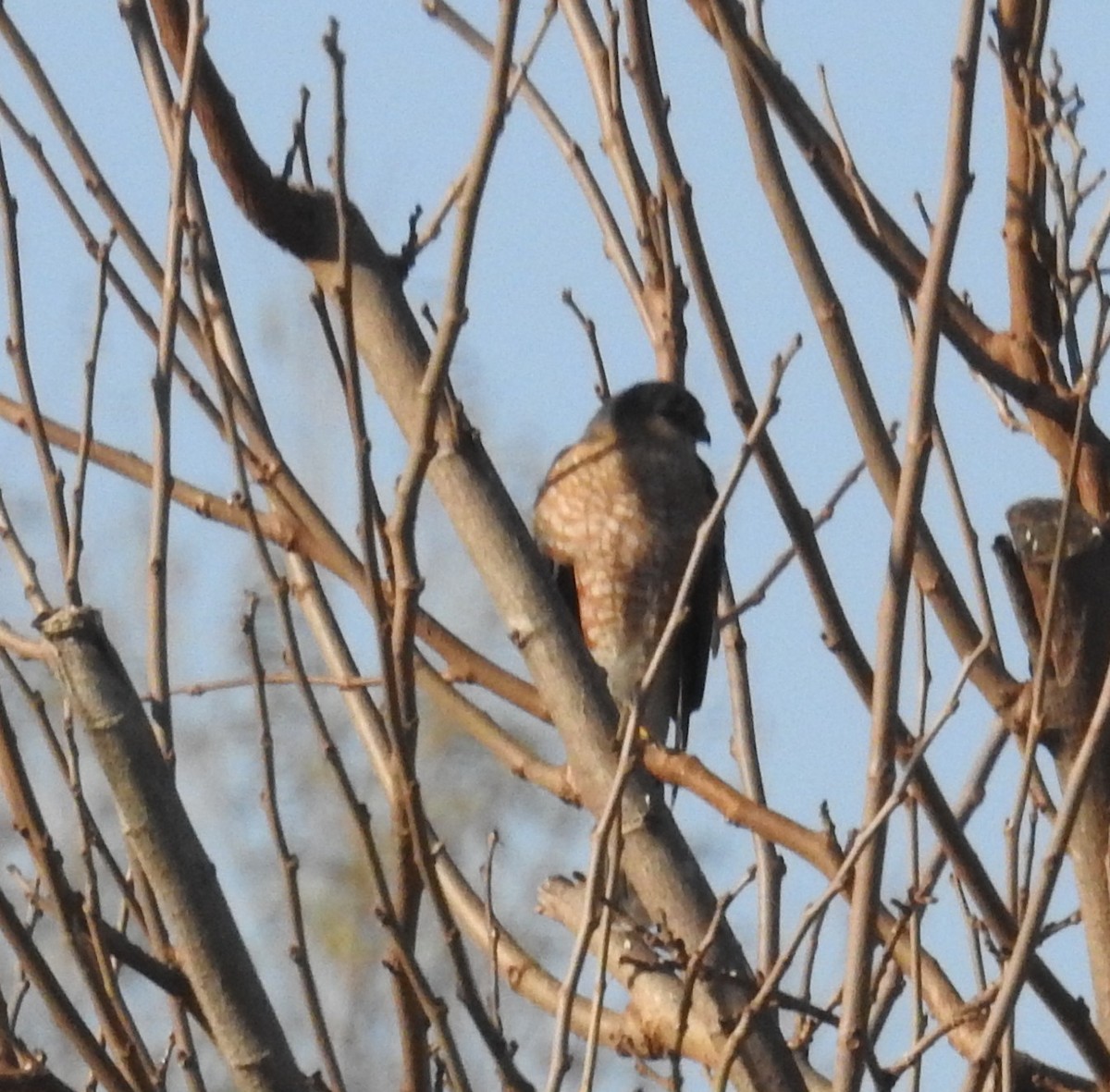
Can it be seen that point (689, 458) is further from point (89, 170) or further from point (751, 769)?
point (89, 170)

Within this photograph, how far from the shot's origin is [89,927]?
1.79m

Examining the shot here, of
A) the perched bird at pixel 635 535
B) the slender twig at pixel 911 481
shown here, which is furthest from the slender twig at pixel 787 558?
the perched bird at pixel 635 535

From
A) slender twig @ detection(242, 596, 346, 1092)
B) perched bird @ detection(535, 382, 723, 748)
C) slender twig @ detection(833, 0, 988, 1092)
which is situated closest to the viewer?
slender twig @ detection(833, 0, 988, 1092)

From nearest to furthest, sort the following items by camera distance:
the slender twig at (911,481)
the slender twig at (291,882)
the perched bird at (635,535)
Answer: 1. the slender twig at (911,481)
2. the slender twig at (291,882)
3. the perched bird at (635,535)

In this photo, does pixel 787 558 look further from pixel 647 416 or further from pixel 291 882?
pixel 647 416

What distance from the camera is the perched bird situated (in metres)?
5.01

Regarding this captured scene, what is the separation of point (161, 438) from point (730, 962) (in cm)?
78

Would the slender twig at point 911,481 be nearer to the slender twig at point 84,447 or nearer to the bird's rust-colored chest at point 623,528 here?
the slender twig at point 84,447

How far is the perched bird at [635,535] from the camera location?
501cm

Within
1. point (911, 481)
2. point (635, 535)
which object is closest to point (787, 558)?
point (911, 481)

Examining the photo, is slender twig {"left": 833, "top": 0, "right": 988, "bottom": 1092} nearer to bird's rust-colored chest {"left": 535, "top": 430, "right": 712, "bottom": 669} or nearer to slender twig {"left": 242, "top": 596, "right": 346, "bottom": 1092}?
slender twig {"left": 242, "top": 596, "right": 346, "bottom": 1092}

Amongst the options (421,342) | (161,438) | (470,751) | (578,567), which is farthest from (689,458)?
(470,751)

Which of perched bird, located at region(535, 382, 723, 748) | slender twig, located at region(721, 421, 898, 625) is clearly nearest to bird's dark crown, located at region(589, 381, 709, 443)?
perched bird, located at region(535, 382, 723, 748)

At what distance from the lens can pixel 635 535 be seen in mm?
5055
